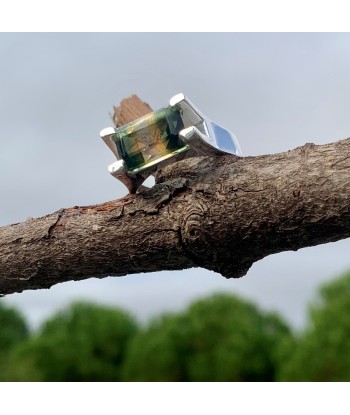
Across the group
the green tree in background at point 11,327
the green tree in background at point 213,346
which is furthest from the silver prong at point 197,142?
the green tree in background at point 11,327

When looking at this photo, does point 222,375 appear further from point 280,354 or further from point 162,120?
point 162,120

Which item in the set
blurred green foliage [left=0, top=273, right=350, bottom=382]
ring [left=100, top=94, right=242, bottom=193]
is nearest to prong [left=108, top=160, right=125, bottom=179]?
ring [left=100, top=94, right=242, bottom=193]

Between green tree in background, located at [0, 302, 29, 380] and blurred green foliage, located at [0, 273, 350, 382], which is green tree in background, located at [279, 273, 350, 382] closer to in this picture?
blurred green foliage, located at [0, 273, 350, 382]

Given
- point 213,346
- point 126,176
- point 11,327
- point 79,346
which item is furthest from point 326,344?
point 126,176

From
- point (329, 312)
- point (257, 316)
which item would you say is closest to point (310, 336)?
point (329, 312)

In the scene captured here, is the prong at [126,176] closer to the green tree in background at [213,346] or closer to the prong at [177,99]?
the prong at [177,99]

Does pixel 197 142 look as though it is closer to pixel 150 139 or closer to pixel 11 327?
pixel 150 139

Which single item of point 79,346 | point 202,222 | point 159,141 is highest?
point 159,141
